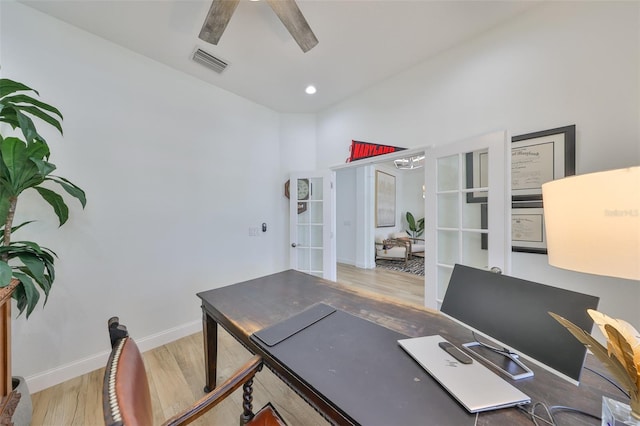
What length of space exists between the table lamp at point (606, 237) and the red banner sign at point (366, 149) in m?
1.92

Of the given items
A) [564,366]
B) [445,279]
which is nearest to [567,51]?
[445,279]

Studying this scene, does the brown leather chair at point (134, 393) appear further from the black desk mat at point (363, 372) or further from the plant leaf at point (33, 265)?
the plant leaf at point (33, 265)

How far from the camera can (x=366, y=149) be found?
2.95 metres

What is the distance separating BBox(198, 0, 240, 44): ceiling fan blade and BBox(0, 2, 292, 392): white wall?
1118 millimetres

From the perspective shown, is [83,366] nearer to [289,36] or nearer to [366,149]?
[289,36]

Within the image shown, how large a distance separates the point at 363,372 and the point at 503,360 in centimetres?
57

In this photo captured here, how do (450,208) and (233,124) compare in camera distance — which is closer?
(450,208)

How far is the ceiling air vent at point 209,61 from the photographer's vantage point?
2223mm

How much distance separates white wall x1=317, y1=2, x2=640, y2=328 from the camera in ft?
4.84

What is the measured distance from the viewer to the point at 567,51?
1650 mm

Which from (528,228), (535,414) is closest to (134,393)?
(535,414)

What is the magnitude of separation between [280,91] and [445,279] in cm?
291

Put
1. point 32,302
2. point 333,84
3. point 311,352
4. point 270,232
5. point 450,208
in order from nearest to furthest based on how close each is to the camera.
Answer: point 311,352, point 32,302, point 450,208, point 333,84, point 270,232

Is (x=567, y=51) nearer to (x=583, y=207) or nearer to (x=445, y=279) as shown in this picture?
(x=583, y=207)
